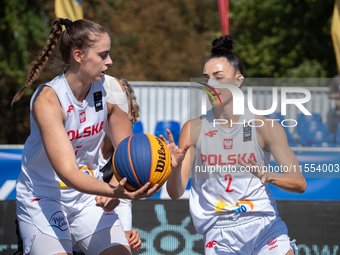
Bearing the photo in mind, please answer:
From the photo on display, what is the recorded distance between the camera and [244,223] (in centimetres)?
317

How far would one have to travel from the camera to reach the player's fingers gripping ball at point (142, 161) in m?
2.59

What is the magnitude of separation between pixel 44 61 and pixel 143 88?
393 inches

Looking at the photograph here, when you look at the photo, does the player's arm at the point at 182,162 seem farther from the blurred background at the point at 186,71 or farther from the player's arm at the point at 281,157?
the blurred background at the point at 186,71

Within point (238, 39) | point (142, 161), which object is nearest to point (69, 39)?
point (142, 161)

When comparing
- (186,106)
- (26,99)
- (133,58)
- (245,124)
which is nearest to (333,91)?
(186,106)

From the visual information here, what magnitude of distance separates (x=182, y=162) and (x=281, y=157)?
74 cm

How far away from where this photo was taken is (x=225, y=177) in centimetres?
323

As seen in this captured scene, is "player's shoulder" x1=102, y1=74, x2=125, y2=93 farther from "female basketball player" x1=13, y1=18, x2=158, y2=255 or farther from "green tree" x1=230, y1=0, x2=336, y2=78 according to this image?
"green tree" x1=230, y1=0, x2=336, y2=78

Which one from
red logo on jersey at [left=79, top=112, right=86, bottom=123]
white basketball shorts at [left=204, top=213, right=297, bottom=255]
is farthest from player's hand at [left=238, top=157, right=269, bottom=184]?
red logo on jersey at [left=79, top=112, right=86, bottom=123]

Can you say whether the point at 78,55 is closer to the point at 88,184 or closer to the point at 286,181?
the point at 88,184

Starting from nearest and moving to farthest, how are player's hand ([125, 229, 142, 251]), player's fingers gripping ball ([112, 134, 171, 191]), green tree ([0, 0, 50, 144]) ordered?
player's fingers gripping ball ([112, 134, 171, 191]), player's hand ([125, 229, 142, 251]), green tree ([0, 0, 50, 144])

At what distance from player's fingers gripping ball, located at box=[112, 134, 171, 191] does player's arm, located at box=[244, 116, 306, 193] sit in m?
0.81

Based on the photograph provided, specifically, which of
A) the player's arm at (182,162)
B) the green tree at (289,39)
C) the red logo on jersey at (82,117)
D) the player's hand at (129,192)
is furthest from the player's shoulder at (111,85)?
the green tree at (289,39)

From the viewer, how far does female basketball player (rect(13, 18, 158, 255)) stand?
8.61 ft
